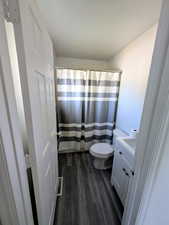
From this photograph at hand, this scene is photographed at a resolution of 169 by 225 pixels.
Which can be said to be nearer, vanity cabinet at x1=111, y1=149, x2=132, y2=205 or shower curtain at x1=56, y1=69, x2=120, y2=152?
vanity cabinet at x1=111, y1=149, x2=132, y2=205

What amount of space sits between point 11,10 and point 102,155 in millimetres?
1979

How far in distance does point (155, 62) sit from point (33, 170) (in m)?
1.02

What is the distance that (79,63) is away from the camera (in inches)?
110

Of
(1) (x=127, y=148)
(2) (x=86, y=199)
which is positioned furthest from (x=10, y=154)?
(2) (x=86, y=199)

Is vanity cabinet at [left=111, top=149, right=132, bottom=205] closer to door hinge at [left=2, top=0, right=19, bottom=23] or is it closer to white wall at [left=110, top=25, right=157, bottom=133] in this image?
white wall at [left=110, top=25, right=157, bottom=133]

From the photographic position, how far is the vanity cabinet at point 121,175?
4.39ft

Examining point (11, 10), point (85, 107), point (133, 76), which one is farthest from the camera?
point (85, 107)

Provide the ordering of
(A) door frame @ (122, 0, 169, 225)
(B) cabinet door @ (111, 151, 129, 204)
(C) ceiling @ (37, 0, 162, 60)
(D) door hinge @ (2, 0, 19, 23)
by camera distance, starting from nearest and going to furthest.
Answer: (D) door hinge @ (2, 0, 19, 23) → (A) door frame @ (122, 0, 169, 225) → (C) ceiling @ (37, 0, 162, 60) → (B) cabinet door @ (111, 151, 129, 204)

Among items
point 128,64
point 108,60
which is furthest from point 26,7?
point 108,60

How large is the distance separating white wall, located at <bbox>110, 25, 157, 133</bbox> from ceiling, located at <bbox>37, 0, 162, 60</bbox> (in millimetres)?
138

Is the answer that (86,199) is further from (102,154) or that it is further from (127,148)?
(127,148)

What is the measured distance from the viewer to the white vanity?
1295 millimetres

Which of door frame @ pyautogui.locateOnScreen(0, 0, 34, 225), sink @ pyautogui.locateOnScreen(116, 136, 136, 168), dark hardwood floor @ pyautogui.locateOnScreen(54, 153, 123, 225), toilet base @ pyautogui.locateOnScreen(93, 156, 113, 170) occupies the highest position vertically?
door frame @ pyautogui.locateOnScreen(0, 0, 34, 225)

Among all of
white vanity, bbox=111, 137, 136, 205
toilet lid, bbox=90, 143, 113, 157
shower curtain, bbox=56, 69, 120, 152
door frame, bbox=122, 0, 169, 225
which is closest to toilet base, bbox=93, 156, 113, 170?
toilet lid, bbox=90, 143, 113, 157
